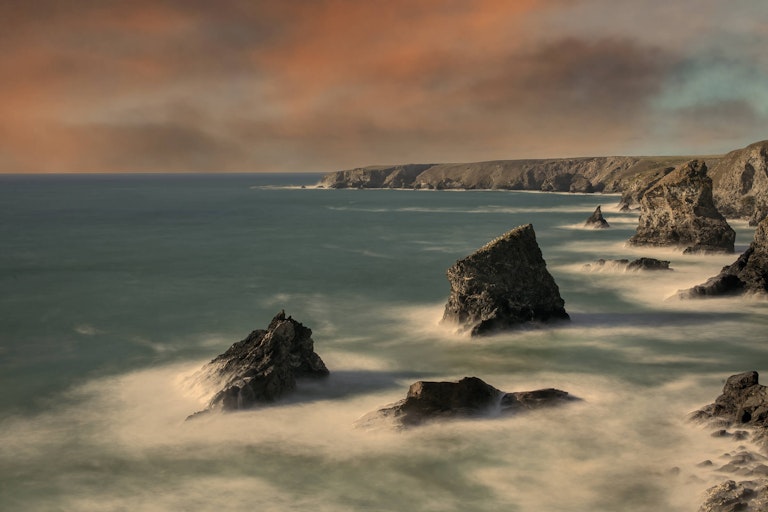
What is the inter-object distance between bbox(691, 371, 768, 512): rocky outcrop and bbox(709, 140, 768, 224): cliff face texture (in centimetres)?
8641

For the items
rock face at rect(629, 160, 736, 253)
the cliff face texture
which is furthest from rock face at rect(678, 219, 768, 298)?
the cliff face texture

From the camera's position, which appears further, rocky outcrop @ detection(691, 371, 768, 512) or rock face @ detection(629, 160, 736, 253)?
rock face @ detection(629, 160, 736, 253)

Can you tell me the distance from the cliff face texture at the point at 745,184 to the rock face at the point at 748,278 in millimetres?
61854

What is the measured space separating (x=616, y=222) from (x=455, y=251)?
40.3m

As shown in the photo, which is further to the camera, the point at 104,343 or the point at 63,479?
the point at 104,343

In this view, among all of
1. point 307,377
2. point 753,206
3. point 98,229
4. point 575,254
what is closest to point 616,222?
point 753,206

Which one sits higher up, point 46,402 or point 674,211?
point 674,211

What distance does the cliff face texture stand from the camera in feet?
337

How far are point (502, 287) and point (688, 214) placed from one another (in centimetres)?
3941

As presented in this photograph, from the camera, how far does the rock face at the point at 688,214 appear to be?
65.5m

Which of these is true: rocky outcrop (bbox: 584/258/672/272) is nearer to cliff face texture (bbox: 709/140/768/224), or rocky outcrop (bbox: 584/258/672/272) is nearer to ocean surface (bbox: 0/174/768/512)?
ocean surface (bbox: 0/174/768/512)

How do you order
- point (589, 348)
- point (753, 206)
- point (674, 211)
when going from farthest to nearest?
1. point (753, 206)
2. point (674, 211)
3. point (589, 348)

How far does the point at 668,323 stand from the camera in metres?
38.8

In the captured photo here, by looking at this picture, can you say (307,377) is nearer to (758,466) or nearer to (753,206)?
(758,466)
